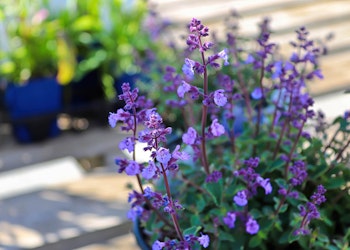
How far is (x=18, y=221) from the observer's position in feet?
5.59

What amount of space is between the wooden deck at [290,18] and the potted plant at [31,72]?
0.58 m

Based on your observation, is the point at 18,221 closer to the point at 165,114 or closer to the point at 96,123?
the point at 165,114

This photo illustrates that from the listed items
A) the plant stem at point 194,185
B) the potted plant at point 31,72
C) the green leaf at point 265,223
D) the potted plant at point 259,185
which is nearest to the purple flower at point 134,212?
the potted plant at point 259,185

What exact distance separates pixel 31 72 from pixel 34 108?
144 millimetres

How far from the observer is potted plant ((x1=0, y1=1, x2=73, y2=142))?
240 cm

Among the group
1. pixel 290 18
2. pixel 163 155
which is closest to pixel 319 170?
pixel 163 155

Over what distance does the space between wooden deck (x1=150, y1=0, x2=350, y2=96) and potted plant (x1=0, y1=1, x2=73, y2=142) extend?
58 cm

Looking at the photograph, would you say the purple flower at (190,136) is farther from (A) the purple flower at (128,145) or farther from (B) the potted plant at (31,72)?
(B) the potted plant at (31,72)

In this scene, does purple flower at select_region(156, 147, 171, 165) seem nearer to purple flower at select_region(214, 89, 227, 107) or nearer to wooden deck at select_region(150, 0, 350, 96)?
purple flower at select_region(214, 89, 227, 107)

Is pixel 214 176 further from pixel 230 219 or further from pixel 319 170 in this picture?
pixel 319 170

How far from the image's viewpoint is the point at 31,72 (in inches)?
96.8

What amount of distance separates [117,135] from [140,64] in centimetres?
36

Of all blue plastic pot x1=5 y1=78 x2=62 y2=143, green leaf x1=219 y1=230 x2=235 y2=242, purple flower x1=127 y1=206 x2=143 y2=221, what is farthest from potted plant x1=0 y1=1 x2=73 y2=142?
green leaf x1=219 y1=230 x2=235 y2=242

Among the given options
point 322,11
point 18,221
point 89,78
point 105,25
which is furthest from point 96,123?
point 322,11
